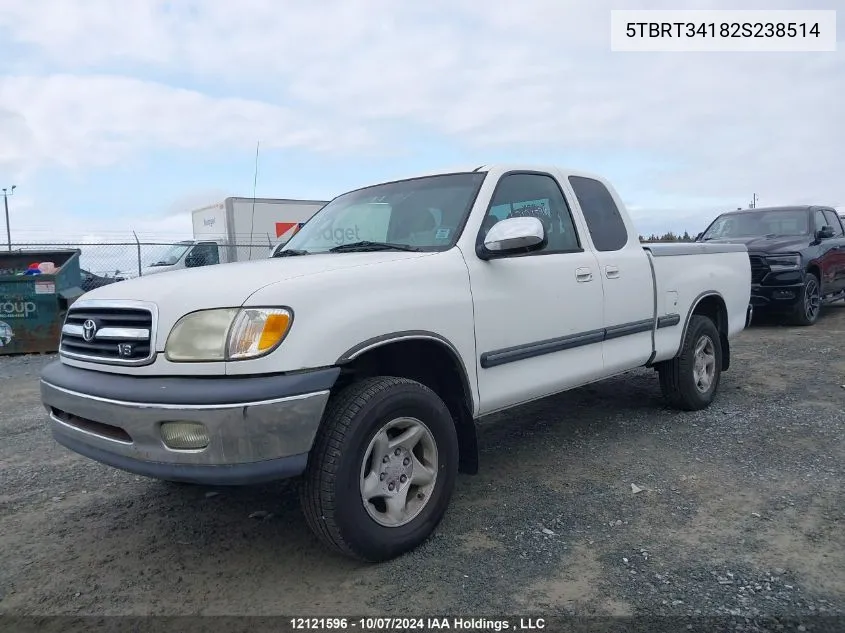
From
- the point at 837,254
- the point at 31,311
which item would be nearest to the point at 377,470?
the point at 31,311

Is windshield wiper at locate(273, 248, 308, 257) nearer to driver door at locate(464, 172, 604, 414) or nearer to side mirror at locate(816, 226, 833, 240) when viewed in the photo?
driver door at locate(464, 172, 604, 414)

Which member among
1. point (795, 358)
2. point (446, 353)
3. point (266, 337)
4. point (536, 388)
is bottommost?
point (795, 358)

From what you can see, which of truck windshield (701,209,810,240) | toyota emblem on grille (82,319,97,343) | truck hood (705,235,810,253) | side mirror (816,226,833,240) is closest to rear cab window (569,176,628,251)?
toyota emblem on grille (82,319,97,343)

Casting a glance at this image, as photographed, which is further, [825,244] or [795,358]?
[825,244]

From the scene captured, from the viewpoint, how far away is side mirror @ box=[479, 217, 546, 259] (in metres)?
3.28

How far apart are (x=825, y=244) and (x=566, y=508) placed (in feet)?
29.7

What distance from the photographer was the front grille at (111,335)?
2713 millimetres

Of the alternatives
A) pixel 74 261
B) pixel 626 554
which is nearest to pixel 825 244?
pixel 626 554

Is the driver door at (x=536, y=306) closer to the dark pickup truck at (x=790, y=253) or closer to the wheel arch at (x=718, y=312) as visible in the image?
the wheel arch at (x=718, y=312)

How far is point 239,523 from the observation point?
346cm

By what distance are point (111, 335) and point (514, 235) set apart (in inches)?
75.0

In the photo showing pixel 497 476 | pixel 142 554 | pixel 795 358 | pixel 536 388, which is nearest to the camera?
pixel 142 554

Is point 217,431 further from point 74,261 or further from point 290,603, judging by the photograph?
point 74,261

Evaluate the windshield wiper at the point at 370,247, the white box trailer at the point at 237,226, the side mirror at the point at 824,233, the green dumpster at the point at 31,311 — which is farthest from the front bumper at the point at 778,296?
the green dumpster at the point at 31,311
